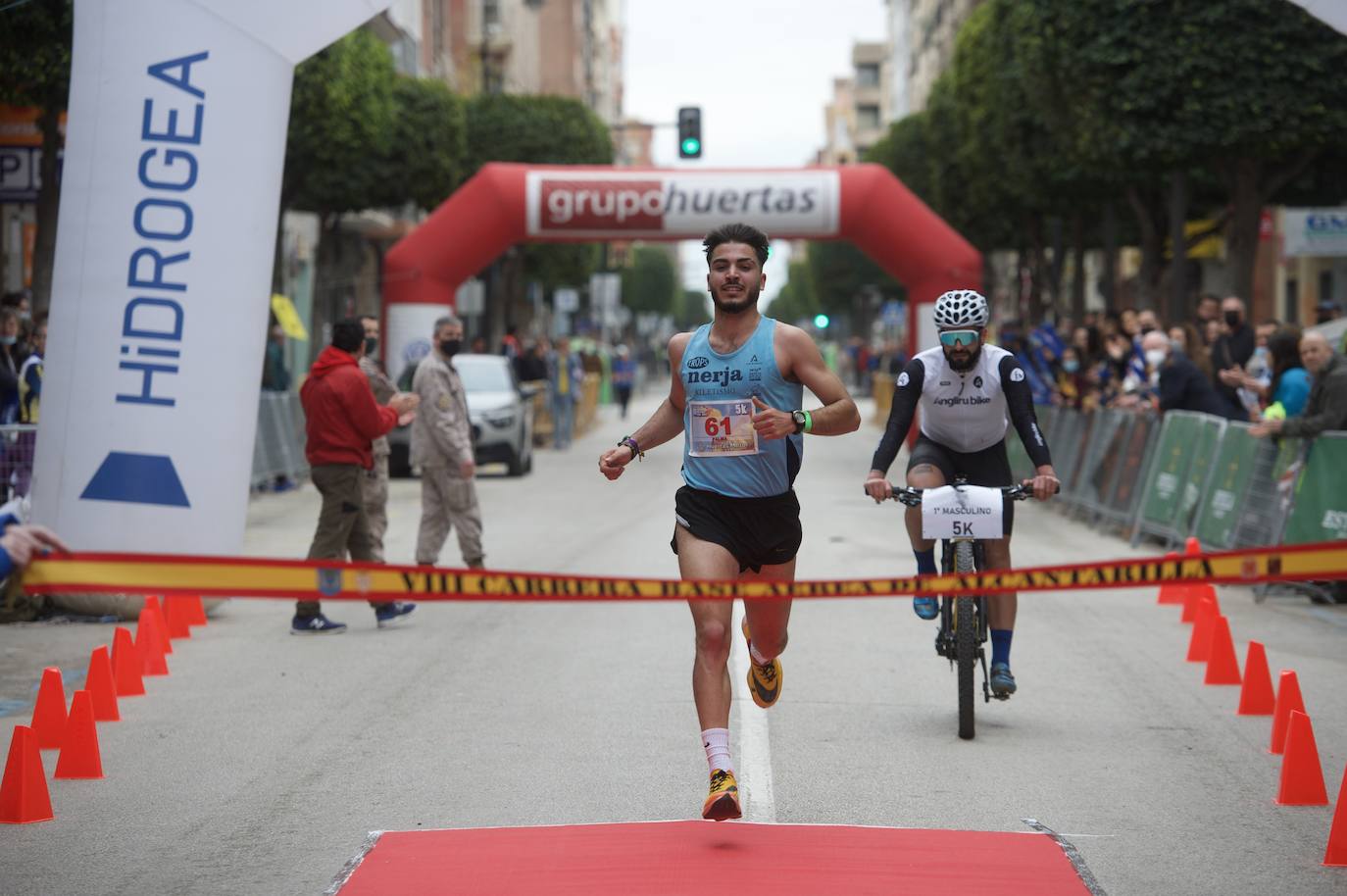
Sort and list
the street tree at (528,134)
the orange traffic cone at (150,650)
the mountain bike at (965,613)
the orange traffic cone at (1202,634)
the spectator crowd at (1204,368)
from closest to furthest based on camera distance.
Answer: the mountain bike at (965,613)
the orange traffic cone at (150,650)
the orange traffic cone at (1202,634)
the spectator crowd at (1204,368)
the street tree at (528,134)

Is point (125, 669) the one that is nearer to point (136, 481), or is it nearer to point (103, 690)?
point (103, 690)

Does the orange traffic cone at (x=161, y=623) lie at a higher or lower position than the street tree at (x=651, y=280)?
lower

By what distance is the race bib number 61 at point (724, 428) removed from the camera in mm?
6434

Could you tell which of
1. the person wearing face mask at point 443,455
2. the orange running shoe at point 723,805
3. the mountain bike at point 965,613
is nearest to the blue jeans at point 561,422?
the person wearing face mask at point 443,455

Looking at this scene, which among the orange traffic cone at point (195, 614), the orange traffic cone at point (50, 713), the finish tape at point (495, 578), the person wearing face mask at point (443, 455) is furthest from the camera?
the person wearing face mask at point (443, 455)

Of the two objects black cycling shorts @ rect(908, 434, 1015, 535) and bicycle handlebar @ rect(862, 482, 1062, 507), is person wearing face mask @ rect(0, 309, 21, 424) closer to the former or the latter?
black cycling shorts @ rect(908, 434, 1015, 535)

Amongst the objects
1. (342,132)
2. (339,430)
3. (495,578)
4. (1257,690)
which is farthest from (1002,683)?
(342,132)

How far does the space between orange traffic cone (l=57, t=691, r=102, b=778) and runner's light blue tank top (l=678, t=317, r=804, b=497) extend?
105 inches

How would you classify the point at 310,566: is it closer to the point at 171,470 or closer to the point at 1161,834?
the point at 1161,834

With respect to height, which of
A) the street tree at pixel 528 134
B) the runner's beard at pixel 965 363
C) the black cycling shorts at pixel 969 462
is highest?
the street tree at pixel 528 134

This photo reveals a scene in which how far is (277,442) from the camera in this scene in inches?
906

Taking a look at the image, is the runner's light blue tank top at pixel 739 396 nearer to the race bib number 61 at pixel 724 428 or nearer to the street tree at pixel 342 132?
the race bib number 61 at pixel 724 428

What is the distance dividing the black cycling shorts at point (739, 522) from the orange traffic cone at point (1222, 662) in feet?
13.2

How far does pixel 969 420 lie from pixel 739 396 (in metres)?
2.34
